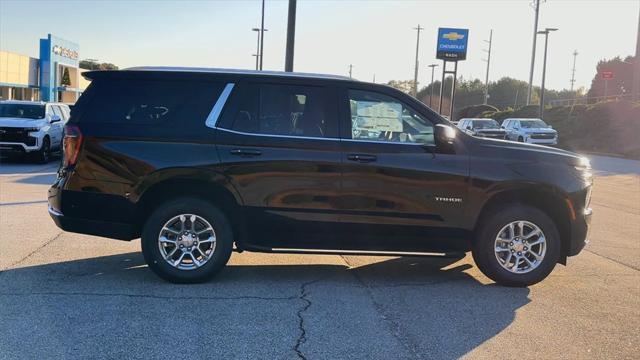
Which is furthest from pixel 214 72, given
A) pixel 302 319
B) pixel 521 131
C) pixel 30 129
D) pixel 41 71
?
pixel 41 71

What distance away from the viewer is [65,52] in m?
54.5

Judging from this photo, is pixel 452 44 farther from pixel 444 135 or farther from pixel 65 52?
pixel 444 135

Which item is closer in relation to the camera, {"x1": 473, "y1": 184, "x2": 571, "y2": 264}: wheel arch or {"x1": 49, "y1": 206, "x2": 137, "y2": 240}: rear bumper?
{"x1": 49, "y1": 206, "x2": 137, "y2": 240}: rear bumper

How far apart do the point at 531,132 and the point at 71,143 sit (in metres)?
33.3

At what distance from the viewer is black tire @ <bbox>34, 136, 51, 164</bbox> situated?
17531 mm

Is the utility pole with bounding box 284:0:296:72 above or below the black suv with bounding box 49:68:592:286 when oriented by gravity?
above

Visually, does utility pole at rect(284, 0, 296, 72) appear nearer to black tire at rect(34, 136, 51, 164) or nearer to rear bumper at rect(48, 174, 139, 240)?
black tire at rect(34, 136, 51, 164)

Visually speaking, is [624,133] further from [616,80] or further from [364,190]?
[616,80]

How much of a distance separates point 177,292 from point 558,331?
3389 millimetres

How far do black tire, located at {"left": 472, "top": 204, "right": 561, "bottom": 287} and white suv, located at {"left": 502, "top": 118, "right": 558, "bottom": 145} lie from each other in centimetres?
3056

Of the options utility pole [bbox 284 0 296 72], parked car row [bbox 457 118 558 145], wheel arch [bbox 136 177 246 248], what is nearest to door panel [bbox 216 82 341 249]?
wheel arch [bbox 136 177 246 248]

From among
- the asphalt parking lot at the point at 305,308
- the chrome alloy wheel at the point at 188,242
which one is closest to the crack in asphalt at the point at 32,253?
the asphalt parking lot at the point at 305,308

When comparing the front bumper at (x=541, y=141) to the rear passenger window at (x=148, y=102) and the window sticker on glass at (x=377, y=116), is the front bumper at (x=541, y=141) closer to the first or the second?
the window sticker on glass at (x=377, y=116)

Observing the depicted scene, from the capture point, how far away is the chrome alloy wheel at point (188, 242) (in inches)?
234
